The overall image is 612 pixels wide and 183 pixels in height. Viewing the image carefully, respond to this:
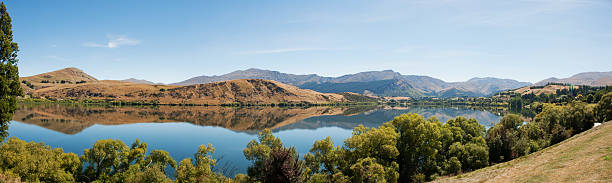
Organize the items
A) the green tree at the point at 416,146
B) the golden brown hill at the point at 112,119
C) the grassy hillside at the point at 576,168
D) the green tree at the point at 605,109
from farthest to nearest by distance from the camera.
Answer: the golden brown hill at the point at 112,119, the green tree at the point at 605,109, the green tree at the point at 416,146, the grassy hillside at the point at 576,168

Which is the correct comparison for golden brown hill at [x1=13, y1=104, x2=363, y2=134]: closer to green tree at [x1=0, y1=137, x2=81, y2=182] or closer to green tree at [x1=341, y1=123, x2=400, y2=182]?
green tree at [x1=0, y1=137, x2=81, y2=182]

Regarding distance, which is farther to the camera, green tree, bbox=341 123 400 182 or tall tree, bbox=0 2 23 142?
green tree, bbox=341 123 400 182

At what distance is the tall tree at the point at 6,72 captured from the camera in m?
27.0

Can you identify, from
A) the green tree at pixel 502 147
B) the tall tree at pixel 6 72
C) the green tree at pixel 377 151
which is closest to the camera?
the tall tree at pixel 6 72

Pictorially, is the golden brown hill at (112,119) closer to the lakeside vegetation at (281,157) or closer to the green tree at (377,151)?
the lakeside vegetation at (281,157)

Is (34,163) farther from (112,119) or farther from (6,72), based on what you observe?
(112,119)

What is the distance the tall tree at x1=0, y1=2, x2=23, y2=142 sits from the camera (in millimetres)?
27047

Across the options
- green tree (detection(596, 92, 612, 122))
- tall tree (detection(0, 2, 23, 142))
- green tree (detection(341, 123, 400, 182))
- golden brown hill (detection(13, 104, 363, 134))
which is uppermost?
tall tree (detection(0, 2, 23, 142))

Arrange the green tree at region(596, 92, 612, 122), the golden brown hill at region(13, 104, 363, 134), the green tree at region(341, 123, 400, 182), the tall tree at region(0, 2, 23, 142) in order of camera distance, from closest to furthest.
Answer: the tall tree at region(0, 2, 23, 142)
the green tree at region(341, 123, 400, 182)
the green tree at region(596, 92, 612, 122)
the golden brown hill at region(13, 104, 363, 134)

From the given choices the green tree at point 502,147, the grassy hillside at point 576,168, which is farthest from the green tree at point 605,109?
the grassy hillside at point 576,168

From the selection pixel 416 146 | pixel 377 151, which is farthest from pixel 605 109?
pixel 377 151

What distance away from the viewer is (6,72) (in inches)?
1087

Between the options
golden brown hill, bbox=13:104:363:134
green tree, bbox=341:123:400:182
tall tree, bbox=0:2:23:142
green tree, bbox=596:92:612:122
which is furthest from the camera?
golden brown hill, bbox=13:104:363:134

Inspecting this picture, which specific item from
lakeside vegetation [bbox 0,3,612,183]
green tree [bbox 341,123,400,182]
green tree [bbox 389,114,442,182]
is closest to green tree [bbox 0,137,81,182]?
lakeside vegetation [bbox 0,3,612,183]
